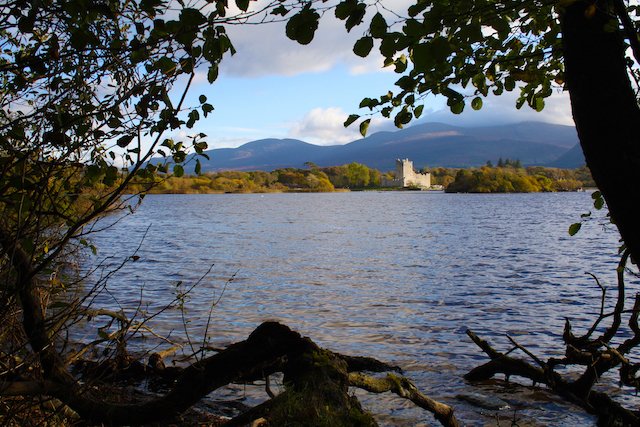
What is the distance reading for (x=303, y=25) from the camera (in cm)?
206

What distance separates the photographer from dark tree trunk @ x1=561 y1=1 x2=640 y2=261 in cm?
247

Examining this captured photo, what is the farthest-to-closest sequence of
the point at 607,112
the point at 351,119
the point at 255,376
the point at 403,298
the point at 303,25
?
the point at 403,298 → the point at 255,376 → the point at 351,119 → the point at 607,112 → the point at 303,25

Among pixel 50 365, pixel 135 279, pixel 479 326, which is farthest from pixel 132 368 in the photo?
pixel 135 279

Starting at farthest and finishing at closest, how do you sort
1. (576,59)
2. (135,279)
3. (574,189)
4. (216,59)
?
(574,189) < (135,279) < (576,59) < (216,59)

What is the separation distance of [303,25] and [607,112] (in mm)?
1860

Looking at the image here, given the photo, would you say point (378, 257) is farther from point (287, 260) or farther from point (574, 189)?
point (574, 189)

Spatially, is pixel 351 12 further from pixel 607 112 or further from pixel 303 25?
pixel 607 112

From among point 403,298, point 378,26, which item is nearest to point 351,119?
point 378,26

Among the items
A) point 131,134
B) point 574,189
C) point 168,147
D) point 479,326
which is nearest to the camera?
point 131,134

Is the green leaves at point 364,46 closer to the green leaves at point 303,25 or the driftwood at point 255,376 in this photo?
the green leaves at point 303,25

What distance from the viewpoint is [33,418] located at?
3.88 metres

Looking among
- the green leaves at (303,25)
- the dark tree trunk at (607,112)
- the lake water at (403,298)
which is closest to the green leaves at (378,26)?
the green leaves at (303,25)

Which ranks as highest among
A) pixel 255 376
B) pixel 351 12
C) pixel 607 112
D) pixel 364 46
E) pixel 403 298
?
pixel 351 12

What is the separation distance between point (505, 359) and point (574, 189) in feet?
704
